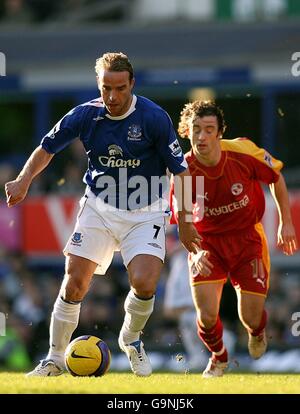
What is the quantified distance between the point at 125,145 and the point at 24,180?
83 cm

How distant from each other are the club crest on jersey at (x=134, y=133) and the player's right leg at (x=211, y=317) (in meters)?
1.67

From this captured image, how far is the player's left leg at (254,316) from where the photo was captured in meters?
11.6

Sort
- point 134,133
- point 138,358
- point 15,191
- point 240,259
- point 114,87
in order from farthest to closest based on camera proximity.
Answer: point 240,259
point 138,358
point 134,133
point 15,191
point 114,87

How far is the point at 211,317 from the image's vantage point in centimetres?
1151

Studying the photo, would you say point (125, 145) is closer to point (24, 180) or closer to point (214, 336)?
point (24, 180)

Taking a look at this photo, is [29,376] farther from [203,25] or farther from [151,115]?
[203,25]

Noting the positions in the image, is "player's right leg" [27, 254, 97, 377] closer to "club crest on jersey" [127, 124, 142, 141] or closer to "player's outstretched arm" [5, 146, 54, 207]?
"player's outstretched arm" [5, 146, 54, 207]

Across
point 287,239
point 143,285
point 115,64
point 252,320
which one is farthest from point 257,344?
point 115,64

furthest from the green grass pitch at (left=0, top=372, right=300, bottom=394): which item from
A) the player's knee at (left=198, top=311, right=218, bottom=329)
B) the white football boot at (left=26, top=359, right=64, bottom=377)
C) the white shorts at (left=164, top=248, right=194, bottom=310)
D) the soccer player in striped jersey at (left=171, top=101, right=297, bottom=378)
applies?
the white shorts at (left=164, top=248, right=194, bottom=310)

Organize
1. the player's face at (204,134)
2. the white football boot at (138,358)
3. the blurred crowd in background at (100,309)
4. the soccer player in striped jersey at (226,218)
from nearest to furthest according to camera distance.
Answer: the white football boot at (138,358)
the player's face at (204,134)
the soccer player in striped jersey at (226,218)
the blurred crowd in background at (100,309)

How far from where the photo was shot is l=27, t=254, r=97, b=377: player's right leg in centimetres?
1054

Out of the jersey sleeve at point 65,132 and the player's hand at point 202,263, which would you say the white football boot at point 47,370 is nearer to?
the player's hand at point 202,263

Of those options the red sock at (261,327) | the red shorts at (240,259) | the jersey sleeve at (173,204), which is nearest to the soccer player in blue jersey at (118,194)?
the jersey sleeve at (173,204)

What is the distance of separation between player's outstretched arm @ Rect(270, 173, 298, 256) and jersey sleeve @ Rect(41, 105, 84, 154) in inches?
78.0
